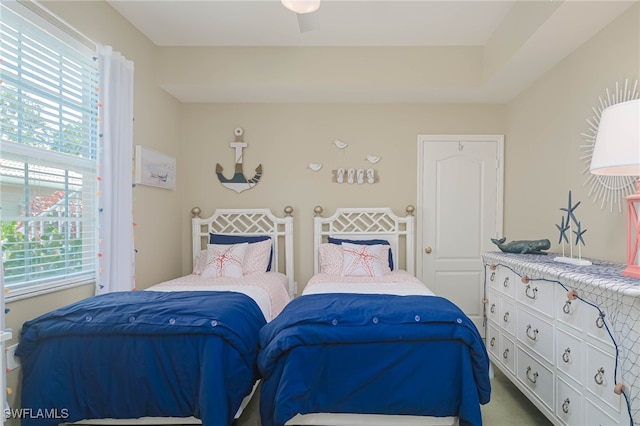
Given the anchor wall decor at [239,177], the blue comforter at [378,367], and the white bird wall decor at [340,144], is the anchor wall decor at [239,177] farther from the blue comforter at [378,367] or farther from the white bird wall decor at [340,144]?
the blue comforter at [378,367]

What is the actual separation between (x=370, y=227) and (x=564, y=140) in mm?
1847

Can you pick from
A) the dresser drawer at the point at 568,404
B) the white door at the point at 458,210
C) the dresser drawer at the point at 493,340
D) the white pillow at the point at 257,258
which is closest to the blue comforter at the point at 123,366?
the white pillow at the point at 257,258

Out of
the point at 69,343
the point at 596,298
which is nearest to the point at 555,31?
the point at 596,298

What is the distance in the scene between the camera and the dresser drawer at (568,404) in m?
1.75

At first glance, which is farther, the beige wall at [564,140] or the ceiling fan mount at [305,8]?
the beige wall at [564,140]

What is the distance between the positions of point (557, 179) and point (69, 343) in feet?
11.3

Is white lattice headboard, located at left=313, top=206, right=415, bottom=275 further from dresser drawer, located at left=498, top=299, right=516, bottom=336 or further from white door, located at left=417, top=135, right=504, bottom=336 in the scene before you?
dresser drawer, located at left=498, top=299, right=516, bottom=336

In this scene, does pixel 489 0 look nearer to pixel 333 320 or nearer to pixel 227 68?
pixel 227 68

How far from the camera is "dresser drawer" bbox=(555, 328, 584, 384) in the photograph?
175 centimetres

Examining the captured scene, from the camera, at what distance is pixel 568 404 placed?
182 centimetres

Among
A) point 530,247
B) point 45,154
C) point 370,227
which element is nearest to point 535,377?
point 530,247

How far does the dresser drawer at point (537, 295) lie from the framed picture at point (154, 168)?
9.86ft

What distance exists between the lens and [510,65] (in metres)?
2.87

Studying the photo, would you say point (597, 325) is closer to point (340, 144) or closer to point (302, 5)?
point (302, 5)
